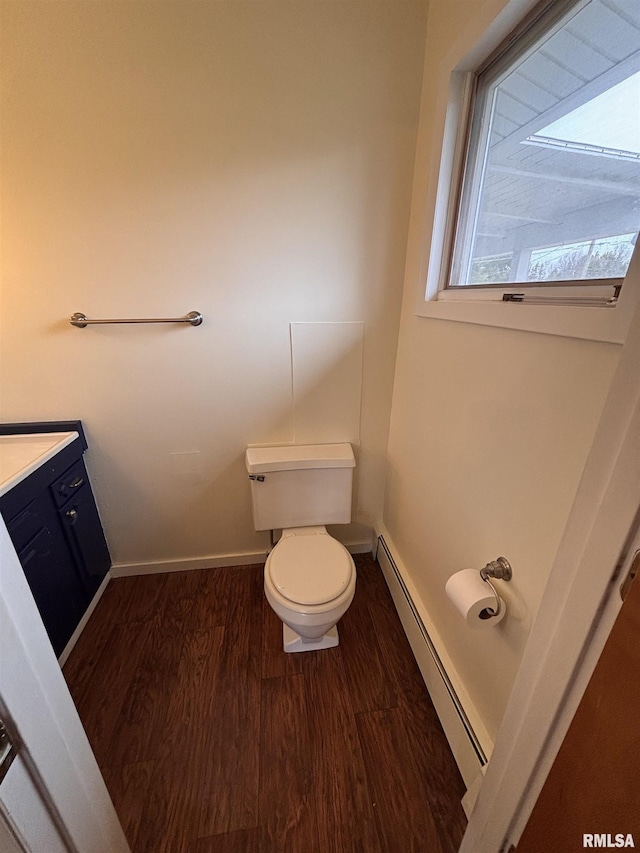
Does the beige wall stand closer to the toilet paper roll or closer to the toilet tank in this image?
the toilet paper roll

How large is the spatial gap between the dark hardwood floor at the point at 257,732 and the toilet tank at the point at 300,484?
0.45 meters

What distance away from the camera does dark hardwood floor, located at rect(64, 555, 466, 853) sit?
980mm

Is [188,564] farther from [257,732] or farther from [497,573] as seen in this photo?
[497,573]

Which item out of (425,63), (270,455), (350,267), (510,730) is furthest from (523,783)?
(425,63)

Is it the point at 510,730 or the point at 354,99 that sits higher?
the point at 354,99

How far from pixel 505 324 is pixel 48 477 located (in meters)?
1.62

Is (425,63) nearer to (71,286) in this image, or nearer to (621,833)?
(71,286)

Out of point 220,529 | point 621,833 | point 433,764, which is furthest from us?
point 220,529

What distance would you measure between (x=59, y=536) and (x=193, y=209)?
4.55 feet

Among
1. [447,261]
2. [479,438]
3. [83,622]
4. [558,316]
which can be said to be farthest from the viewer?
[83,622]

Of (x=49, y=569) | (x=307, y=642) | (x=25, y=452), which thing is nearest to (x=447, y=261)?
(x=307, y=642)

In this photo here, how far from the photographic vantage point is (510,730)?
681 millimetres

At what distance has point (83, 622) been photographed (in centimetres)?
155

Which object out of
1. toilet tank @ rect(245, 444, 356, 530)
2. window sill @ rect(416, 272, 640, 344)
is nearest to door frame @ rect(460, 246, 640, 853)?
window sill @ rect(416, 272, 640, 344)
